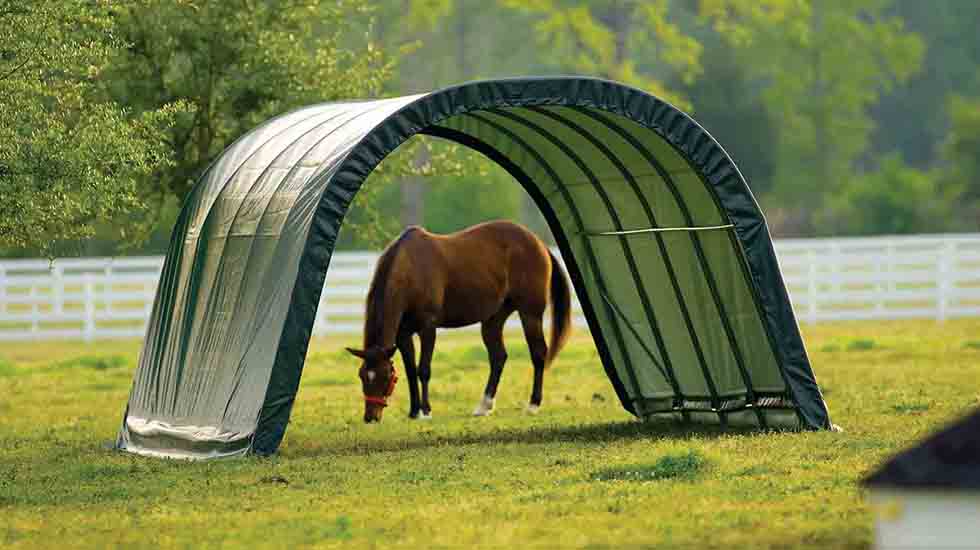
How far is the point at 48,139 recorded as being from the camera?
1108 cm

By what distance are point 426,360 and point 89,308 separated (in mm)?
12729

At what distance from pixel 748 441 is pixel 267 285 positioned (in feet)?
12.1

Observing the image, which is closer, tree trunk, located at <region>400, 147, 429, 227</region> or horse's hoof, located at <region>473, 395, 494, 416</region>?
horse's hoof, located at <region>473, 395, 494, 416</region>

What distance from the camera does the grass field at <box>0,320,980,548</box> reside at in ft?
27.7

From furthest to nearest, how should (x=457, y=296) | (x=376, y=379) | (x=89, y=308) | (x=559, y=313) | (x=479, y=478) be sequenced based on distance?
(x=89, y=308), (x=559, y=313), (x=457, y=296), (x=376, y=379), (x=479, y=478)

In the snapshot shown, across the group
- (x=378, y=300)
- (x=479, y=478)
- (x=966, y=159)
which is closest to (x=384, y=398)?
(x=378, y=300)

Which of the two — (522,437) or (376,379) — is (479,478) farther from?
(376,379)

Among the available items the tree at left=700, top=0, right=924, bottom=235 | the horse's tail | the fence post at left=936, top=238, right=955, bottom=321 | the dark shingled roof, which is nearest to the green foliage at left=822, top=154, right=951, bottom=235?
the tree at left=700, top=0, right=924, bottom=235

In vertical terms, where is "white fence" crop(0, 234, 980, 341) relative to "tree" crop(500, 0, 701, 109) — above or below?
below

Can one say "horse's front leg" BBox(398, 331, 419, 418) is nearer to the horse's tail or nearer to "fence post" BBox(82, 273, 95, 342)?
the horse's tail

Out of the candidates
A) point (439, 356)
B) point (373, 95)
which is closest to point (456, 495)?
point (373, 95)

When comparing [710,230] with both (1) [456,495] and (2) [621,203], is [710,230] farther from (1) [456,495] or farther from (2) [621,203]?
(1) [456,495]

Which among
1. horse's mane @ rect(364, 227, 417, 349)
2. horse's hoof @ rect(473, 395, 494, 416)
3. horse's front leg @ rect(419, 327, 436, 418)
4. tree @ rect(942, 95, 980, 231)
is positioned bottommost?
tree @ rect(942, 95, 980, 231)

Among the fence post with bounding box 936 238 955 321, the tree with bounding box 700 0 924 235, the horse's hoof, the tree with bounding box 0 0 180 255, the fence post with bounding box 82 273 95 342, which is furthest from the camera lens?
the tree with bounding box 700 0 924 235
